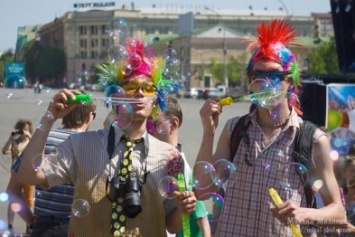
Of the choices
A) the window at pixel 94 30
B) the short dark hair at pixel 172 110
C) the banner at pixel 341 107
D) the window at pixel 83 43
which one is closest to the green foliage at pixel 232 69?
the window at pixel 83 43

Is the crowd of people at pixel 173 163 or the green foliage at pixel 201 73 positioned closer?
the crowd of people at pixel 173 163

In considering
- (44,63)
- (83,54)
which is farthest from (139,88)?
(44,63)

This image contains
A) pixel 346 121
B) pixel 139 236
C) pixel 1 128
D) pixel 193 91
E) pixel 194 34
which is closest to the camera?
pixel 139 236

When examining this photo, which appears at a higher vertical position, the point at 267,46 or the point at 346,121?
the point at 267,46

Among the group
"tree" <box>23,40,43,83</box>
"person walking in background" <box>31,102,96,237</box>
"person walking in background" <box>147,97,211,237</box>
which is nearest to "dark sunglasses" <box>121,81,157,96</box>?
"person walking in background" <box>147,97,211,237</box>

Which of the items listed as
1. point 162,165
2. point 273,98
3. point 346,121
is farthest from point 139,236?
point 346,121

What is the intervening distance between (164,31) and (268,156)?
351 ft

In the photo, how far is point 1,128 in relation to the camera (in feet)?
42.2

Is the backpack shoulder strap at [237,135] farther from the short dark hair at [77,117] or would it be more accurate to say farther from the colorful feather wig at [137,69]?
the short dark hair at [77,117]

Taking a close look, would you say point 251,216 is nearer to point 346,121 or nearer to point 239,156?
point 239,156

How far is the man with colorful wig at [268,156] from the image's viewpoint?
360 centimetres

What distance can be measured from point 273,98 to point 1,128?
967 centimetres

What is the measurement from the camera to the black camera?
342 centimetres

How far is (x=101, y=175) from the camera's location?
3498 millimetres
